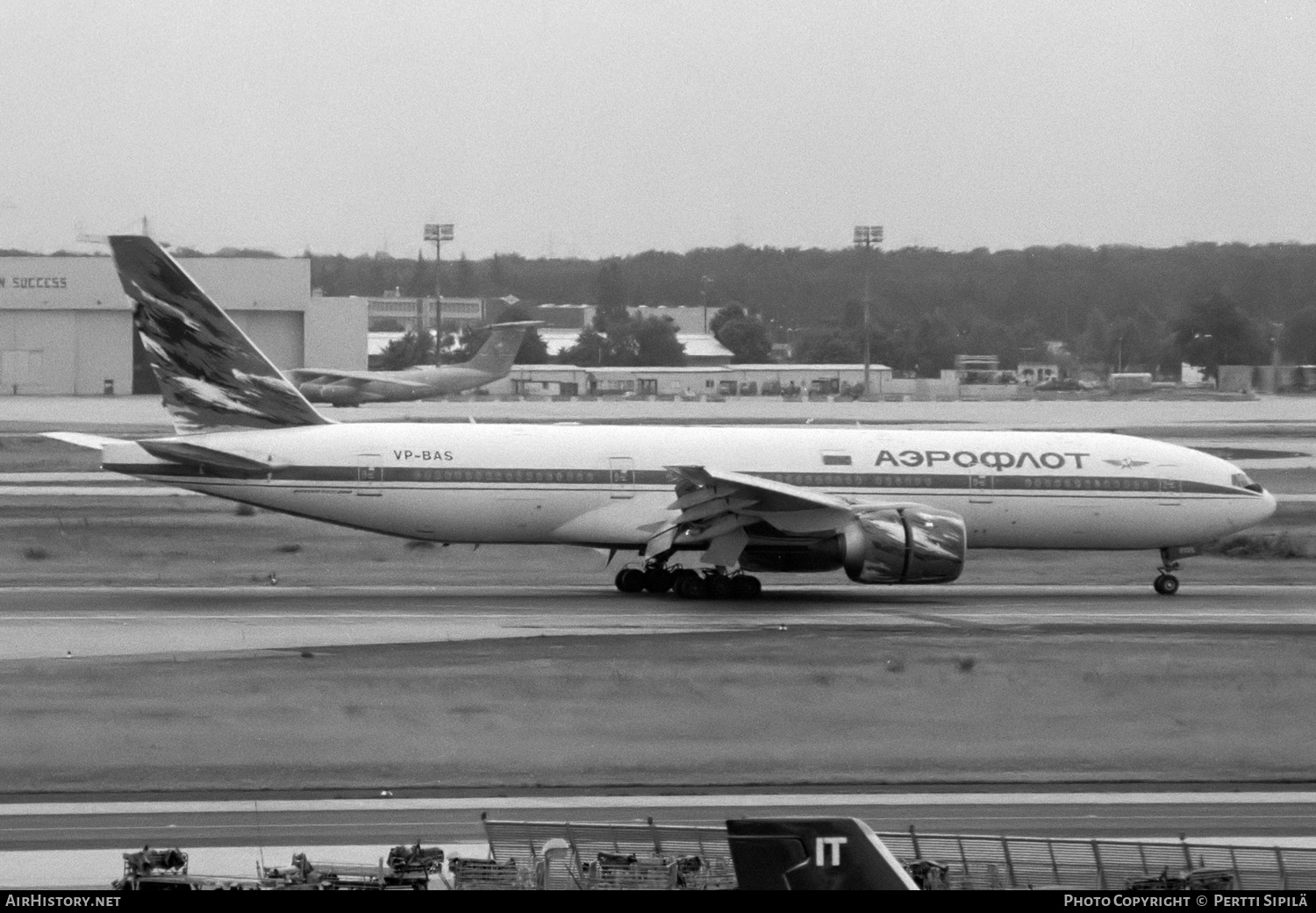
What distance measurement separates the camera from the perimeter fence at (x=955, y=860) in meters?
13.0

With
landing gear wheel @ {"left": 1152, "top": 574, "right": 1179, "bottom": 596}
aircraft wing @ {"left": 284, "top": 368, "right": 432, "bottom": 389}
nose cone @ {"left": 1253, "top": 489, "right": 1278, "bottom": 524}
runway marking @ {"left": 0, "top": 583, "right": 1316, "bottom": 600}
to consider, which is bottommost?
runway marking @ {"left": 0, "top": 583, "right": 1316, "bottom": 600}

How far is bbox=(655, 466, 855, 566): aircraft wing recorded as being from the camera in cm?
3000

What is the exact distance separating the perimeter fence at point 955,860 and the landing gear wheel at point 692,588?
57.1 feet

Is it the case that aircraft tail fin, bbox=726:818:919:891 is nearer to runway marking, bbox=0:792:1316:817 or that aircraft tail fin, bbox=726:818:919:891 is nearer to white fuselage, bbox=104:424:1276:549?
runway marking, bbox=0:792:1316:817

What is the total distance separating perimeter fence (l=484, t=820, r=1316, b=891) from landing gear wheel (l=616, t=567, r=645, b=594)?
717 inches

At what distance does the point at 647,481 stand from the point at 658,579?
193 centimetres

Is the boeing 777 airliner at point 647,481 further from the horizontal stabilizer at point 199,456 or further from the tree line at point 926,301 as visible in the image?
the tree line at point 926,301

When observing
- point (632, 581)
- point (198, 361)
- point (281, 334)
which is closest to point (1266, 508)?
point (632, 581)

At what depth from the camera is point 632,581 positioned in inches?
1280

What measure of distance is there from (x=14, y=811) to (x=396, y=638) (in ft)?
31.5

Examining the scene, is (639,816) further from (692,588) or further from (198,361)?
(198,361)

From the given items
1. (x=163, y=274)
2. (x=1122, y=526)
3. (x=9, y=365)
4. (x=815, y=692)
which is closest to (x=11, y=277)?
(x=9, y=365)

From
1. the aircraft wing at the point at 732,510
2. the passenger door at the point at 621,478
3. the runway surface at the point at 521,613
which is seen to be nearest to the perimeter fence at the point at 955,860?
the runway surface at the point at 521,613

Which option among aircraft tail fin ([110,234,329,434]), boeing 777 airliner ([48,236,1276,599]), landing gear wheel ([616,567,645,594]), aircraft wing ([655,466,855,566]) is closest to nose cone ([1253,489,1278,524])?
boeing 777 airliner ([48,236,1276,599])
